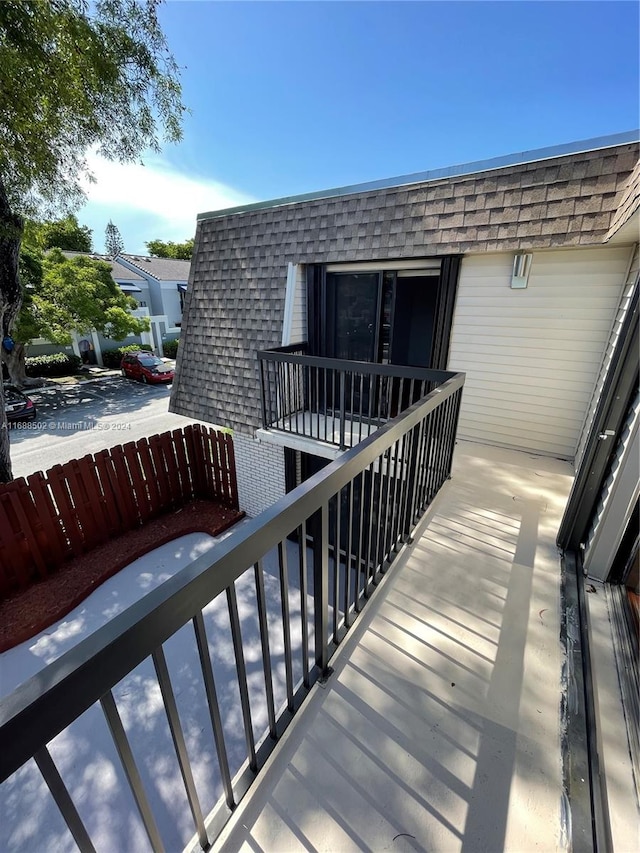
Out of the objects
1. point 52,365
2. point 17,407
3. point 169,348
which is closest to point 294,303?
point 17,407

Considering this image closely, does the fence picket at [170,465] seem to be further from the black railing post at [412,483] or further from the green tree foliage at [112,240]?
the green tree foliage at [112,240]

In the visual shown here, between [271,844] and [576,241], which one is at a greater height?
[576,241]

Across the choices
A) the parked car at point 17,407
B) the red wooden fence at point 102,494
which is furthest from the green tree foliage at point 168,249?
the red wooden fence at point 102,494

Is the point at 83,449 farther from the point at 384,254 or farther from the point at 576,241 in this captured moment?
the point at 576,241

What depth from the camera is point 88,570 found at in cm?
468

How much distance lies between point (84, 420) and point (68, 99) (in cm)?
911

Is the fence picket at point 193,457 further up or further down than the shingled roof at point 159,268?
further down

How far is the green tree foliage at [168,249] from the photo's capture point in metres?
35.7

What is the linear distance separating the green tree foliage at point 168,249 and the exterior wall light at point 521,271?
1536 inches

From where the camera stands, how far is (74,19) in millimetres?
3893

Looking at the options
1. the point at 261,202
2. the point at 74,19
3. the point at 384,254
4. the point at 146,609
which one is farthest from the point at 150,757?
the point at 74,19

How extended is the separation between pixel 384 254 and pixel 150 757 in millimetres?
5064

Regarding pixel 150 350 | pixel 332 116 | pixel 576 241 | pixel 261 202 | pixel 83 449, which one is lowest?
pixel 83 449

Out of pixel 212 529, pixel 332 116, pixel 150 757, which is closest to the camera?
pixel 150 757
